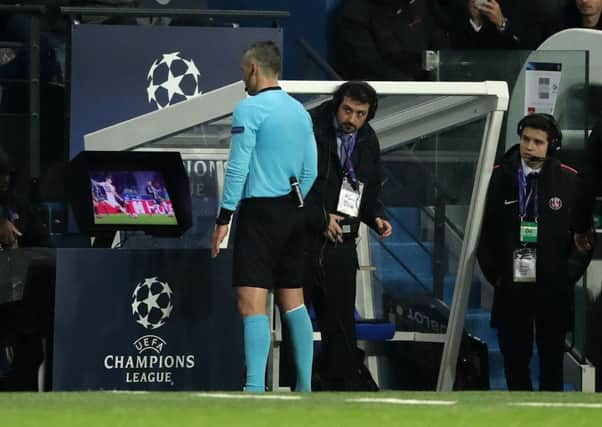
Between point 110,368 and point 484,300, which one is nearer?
point 110,368

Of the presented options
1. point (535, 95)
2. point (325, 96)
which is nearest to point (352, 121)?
point (325, 96)

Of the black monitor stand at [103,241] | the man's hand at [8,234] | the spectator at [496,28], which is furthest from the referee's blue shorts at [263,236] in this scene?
the spectator at [496,28]

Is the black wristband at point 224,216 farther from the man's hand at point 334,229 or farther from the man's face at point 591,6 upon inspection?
the man's face at point 591,6

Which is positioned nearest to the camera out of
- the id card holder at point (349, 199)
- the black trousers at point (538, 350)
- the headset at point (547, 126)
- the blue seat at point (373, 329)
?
the id card holder at point (349, 199)

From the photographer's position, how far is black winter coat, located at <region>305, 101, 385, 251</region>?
10.1 meters

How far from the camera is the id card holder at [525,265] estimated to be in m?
10.3

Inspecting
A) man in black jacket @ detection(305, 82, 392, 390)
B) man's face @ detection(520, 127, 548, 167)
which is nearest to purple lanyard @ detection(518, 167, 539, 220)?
man's face @ detection(520, 127, 548, 167)

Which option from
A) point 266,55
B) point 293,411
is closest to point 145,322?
point 266,55

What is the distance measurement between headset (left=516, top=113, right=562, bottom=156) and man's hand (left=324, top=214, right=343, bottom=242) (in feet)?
3.97

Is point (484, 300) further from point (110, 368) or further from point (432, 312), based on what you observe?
point (110, 368)

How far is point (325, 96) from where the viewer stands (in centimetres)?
1073

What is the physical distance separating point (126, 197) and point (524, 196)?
2.29 metres

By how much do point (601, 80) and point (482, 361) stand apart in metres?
1.88

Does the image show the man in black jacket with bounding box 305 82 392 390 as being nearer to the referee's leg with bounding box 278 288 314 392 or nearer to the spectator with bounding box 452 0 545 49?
the referee's leg with bounding box 278 288 314 392
